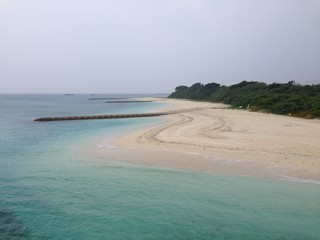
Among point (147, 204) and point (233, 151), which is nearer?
point (147, 204)

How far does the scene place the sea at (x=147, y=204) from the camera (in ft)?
26.9

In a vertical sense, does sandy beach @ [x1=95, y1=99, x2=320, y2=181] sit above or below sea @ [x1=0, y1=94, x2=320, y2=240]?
above

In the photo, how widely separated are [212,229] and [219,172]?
5179mm

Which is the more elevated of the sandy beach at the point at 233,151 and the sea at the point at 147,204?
the sandy beach at the point at 233,151

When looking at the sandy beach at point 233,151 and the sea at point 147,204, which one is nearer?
the sea at point 147,204

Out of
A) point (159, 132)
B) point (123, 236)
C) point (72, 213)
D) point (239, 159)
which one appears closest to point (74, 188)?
point (72, 213)

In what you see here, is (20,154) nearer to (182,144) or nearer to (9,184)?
(9,184)

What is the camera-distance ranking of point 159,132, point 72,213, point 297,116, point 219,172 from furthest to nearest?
point 297,116
point 159,132
point 219,172
point 72,213

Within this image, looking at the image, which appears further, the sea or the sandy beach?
the sandy beach

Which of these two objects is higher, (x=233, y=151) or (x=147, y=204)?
(x=233, y=151)

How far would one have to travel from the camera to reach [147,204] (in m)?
10.1

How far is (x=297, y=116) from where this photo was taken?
1374 inches

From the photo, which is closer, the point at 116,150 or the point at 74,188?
the point at 74,188

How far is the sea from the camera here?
8188mm
